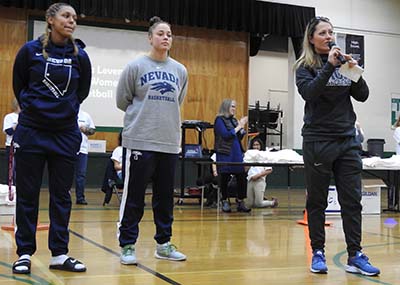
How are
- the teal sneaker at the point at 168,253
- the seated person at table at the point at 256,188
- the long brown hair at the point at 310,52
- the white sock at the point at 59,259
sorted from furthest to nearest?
the seated person at table at the point at 256,188
the teal sneaker at the point at 168,253
the long brown hair at the point at 310,52
the white sock at the point at 59,259

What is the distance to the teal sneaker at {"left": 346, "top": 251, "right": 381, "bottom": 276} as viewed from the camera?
3395mm

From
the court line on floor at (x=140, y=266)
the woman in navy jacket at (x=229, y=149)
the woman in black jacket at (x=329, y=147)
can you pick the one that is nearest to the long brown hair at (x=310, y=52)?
the woman in black jacket at (x=329, y=147)

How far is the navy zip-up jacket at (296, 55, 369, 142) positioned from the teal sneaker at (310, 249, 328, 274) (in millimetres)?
687

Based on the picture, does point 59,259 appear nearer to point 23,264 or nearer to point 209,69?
point 23,264

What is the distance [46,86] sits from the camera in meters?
3.33

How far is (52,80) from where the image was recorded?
3.33 m

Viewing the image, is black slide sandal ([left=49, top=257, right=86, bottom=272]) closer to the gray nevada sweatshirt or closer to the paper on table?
the gray nevada sweatshirt

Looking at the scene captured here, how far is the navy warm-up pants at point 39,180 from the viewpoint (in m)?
3.34

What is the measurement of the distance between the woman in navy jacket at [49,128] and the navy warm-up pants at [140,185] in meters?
0.40

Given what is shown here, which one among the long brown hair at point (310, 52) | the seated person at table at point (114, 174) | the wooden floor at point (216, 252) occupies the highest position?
the long brown hair at point (310, 52)

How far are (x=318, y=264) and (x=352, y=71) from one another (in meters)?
1.14

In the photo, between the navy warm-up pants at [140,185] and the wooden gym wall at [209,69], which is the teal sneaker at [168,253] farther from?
the wooden gym wall at [209,69]

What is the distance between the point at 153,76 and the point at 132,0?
27.4 ft

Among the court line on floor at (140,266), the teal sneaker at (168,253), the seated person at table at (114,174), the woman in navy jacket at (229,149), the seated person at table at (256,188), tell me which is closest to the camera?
the court line on floor at (140,266)
